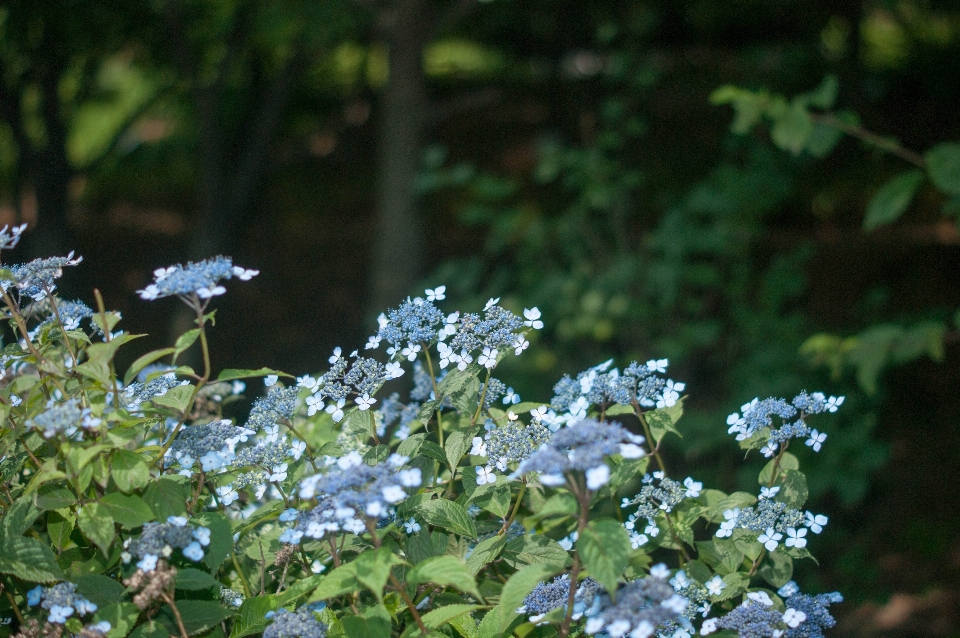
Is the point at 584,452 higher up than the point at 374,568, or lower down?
higher up

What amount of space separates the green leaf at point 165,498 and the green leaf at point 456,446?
0.37 meters

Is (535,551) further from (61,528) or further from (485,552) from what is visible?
(61,528)

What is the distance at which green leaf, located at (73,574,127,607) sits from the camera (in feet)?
3.78

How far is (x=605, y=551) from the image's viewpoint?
3.24ft

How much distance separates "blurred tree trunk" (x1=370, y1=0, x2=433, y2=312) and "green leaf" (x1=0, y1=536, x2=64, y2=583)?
311cm

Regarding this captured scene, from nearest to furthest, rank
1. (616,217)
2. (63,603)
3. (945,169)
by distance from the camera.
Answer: (63,603), (945,169), (616,217)

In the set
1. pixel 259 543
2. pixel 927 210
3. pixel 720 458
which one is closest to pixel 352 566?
pixel 259 543

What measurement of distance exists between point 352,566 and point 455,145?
7.91m

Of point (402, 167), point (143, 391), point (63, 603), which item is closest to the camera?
point (63, 603)

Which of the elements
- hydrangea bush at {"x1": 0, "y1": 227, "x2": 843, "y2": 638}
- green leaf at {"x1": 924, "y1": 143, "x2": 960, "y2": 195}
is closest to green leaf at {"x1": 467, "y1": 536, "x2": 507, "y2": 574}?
hydrangea bush at {"x1": 0, "y1": 227, "x2": 843, "y2": 638}

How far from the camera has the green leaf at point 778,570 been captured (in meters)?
1.30

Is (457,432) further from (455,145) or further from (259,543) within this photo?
(455,145)

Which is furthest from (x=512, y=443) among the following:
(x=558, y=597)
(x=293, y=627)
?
(x=293, y=627)

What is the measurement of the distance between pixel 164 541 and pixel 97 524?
9cm
